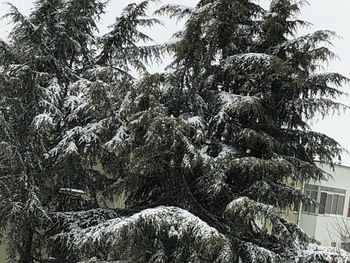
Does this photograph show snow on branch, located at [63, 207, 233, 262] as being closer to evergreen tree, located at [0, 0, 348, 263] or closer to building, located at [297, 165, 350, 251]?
evergreen tree, located at [0, 0, 348, 263]

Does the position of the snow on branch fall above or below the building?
below

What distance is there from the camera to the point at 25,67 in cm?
873

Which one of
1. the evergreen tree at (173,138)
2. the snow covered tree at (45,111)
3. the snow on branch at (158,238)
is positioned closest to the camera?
the snow on branch at (158,238)

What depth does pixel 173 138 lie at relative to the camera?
7.72m

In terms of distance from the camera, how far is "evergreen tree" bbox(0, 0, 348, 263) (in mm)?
7754

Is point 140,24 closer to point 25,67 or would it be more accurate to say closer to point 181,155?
point 25,67

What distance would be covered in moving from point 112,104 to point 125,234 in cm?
226

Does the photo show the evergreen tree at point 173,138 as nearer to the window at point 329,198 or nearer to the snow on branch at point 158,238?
the snow on branch at point 158,238

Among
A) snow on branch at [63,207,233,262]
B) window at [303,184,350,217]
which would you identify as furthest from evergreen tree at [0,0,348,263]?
window at [303,184,350,217]

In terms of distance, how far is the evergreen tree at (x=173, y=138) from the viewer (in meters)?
7.75

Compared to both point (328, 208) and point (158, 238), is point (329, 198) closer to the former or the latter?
point (328, 208)

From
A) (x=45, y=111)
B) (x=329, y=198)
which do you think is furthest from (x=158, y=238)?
(x=329, y=198)

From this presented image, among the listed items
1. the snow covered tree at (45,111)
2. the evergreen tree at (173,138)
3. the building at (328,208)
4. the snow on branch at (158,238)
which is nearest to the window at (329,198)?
the building at (328,208)

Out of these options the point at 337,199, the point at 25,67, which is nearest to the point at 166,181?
the point at 25,67
